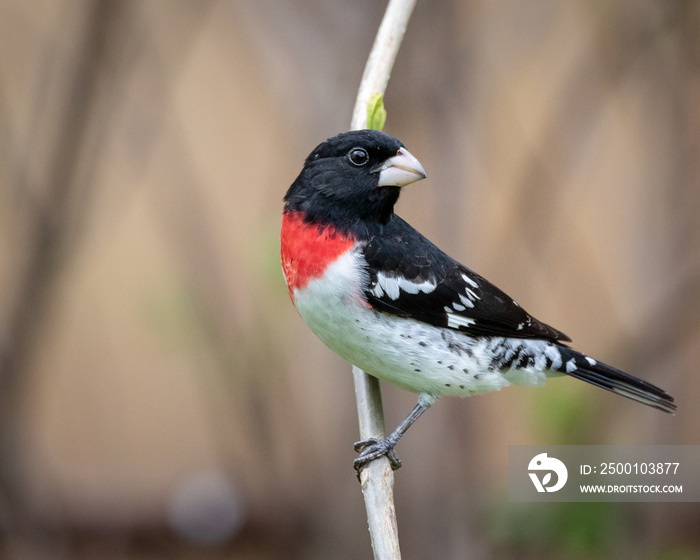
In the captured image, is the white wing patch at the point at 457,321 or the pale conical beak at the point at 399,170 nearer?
the pale conical beak at the point at 399,170

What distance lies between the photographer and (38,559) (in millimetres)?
4348

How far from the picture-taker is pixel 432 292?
2.25 metres

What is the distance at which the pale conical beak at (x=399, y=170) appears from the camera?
2.11 meters

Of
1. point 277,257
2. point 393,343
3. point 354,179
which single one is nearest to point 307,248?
point 354,179

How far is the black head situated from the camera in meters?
2.15

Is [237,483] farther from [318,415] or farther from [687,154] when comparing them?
[687,154]

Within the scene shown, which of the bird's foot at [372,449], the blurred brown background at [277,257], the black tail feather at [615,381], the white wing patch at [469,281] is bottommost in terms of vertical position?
the bird's foot at [372,449]

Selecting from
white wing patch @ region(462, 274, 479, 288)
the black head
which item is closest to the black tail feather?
white wing patch @ region(462, 274, 479, 288)

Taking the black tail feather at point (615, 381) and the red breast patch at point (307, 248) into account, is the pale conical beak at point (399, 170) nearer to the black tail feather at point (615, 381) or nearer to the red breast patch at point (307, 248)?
the red breast patch at point (307, 248)

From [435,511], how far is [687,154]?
2.27 meters

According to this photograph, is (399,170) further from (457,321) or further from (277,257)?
(277,257)

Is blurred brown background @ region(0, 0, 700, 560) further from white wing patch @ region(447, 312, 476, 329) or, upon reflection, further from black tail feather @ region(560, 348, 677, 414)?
white wing patch @ region(447, 312, 476, 329)

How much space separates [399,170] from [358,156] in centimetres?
12

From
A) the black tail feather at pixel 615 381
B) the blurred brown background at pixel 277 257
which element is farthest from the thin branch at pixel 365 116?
the blurred brown background at pixel 277 257
